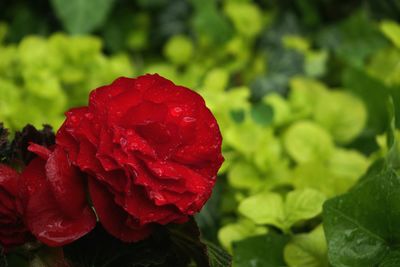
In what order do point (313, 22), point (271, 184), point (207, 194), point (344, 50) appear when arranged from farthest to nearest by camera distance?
point (313, 22) → point (344, 50) → point (271, 184) → point (207, 194)

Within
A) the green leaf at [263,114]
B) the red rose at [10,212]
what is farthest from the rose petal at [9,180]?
the green leaf at [263,114]

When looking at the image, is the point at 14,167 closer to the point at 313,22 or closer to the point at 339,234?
the point at 339,234

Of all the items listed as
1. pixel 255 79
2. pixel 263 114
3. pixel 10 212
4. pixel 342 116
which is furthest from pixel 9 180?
pixel 255 79

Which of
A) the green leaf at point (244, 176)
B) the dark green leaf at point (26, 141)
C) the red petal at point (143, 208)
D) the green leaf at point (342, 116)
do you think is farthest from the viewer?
the green leaf at point (342, 116)

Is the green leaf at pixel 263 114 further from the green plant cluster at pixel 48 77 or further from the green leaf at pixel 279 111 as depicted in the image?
the green plant cluster at pixel 48 77

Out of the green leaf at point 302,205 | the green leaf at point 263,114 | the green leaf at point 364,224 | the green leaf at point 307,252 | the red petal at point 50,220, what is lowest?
the green leaf at point 307,252

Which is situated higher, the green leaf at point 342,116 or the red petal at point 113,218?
the red petal at point 113,218

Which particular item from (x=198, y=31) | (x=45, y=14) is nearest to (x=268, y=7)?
(x=198, y=31)
